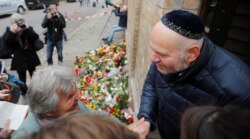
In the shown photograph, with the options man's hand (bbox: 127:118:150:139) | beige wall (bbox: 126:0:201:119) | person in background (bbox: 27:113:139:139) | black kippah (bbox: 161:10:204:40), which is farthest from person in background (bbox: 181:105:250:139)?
beige wall (bbox: 126:0:201:119)

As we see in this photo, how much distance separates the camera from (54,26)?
21.0ft

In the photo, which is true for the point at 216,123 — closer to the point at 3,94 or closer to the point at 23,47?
the point at 3,94

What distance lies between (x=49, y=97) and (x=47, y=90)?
0.05 m

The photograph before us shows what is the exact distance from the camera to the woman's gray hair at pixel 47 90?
5.72ft

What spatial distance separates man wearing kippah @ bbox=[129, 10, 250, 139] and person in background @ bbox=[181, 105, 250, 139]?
0.57m

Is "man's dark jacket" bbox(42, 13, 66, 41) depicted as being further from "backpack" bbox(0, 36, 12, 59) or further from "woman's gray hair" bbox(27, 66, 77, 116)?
"woman's gray hair" bbox(27, 66, 77, 116)

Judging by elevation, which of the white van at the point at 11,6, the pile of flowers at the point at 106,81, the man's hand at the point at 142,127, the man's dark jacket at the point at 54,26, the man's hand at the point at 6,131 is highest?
the man's hand at the point at 142,127

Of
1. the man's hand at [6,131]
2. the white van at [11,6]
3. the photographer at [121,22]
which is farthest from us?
the white van at [11,6]

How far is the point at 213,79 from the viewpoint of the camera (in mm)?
1641

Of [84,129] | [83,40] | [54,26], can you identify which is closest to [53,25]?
[54,26]

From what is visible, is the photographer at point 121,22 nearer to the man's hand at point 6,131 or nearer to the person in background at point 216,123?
the man's hand at point 6,131

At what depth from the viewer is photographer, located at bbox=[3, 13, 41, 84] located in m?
4.56

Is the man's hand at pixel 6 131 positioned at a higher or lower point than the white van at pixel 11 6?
higher

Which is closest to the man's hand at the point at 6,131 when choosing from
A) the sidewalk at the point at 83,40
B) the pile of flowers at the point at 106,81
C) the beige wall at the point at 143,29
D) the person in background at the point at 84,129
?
the person in background at the point at 84,129
